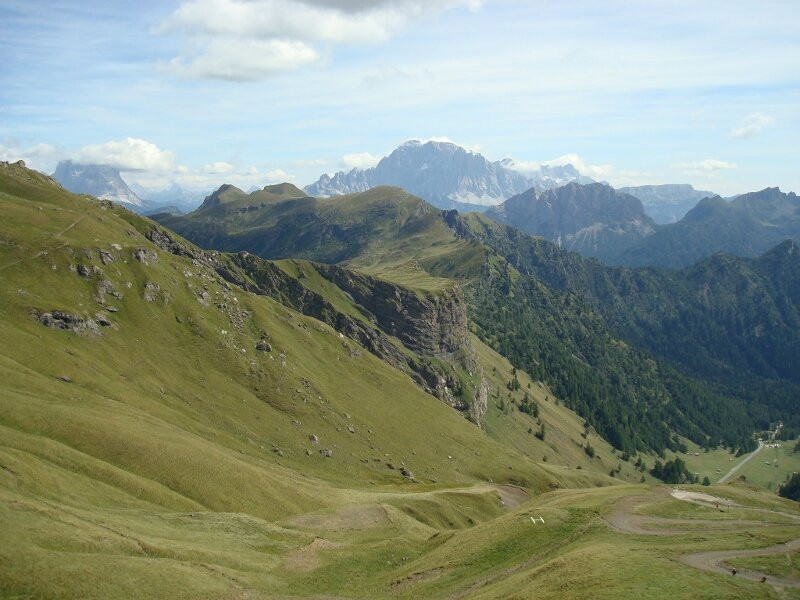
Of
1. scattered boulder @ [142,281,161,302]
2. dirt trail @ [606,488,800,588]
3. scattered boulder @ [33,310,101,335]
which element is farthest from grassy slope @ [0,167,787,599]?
dirt trail @ [606,488,800,588]

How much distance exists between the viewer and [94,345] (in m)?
160

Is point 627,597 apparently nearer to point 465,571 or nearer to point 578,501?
point 465,571

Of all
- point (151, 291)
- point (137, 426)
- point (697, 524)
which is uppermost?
point (151, 291)

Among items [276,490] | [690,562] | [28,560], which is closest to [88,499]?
[28,560]

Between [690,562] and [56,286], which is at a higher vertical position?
[56,286]

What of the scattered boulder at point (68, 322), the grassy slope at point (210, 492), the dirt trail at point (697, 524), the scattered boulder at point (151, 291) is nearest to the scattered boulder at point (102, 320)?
the scattered boulder at point (68, 322)

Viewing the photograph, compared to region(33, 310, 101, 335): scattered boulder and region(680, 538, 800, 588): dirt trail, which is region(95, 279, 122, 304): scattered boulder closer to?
region(33, 310, 101, 335): scattered boulder

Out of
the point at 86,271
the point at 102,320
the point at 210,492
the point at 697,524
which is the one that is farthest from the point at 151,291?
the point at 697,524

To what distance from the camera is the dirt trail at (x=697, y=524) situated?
208 feet

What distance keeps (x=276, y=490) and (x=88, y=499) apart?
4081 cm

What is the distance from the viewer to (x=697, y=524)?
8569 cm

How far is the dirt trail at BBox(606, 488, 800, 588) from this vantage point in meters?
63.2

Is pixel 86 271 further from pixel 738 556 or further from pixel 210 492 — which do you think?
pixel 738 556

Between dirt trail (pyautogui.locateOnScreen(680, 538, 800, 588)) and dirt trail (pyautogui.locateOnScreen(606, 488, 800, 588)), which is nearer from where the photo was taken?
dirt trail (pyautogui.locateOnScreen(680, 538, 800, 588))
